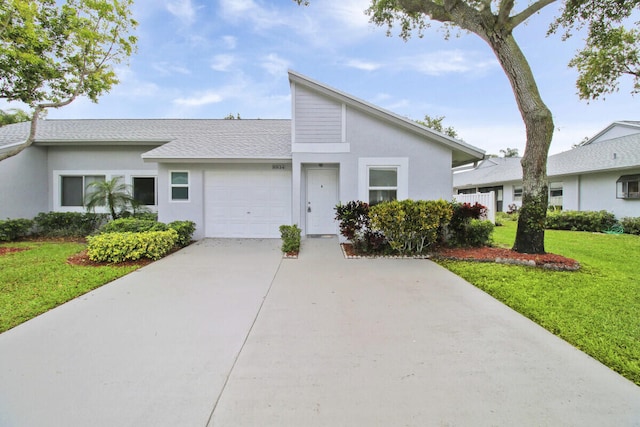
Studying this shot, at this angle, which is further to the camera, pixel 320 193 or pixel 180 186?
pixel 320 193

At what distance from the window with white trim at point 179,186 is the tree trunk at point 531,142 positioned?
34.4 feet

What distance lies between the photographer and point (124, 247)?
7086mm

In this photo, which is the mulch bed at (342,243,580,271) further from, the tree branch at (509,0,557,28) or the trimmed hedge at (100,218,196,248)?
the tree branch at (509,0,557,28)

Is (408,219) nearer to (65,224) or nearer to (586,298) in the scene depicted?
(586,298)

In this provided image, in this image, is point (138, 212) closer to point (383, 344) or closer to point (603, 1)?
point (383, 344)

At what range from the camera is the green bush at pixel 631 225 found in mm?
12508

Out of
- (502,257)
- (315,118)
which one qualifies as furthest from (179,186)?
(502,257)

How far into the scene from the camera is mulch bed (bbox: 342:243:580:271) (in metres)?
6.77

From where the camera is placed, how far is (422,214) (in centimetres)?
750

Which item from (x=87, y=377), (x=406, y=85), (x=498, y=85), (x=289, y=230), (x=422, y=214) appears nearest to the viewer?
(x=87, y=377)

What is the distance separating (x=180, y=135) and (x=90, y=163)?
3.74 metres

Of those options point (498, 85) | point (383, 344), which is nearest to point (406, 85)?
point (498, 85)

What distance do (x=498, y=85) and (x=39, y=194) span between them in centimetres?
2076

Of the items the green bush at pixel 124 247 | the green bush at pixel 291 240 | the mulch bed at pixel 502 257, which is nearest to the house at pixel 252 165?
the green bush at pixel 291 240
